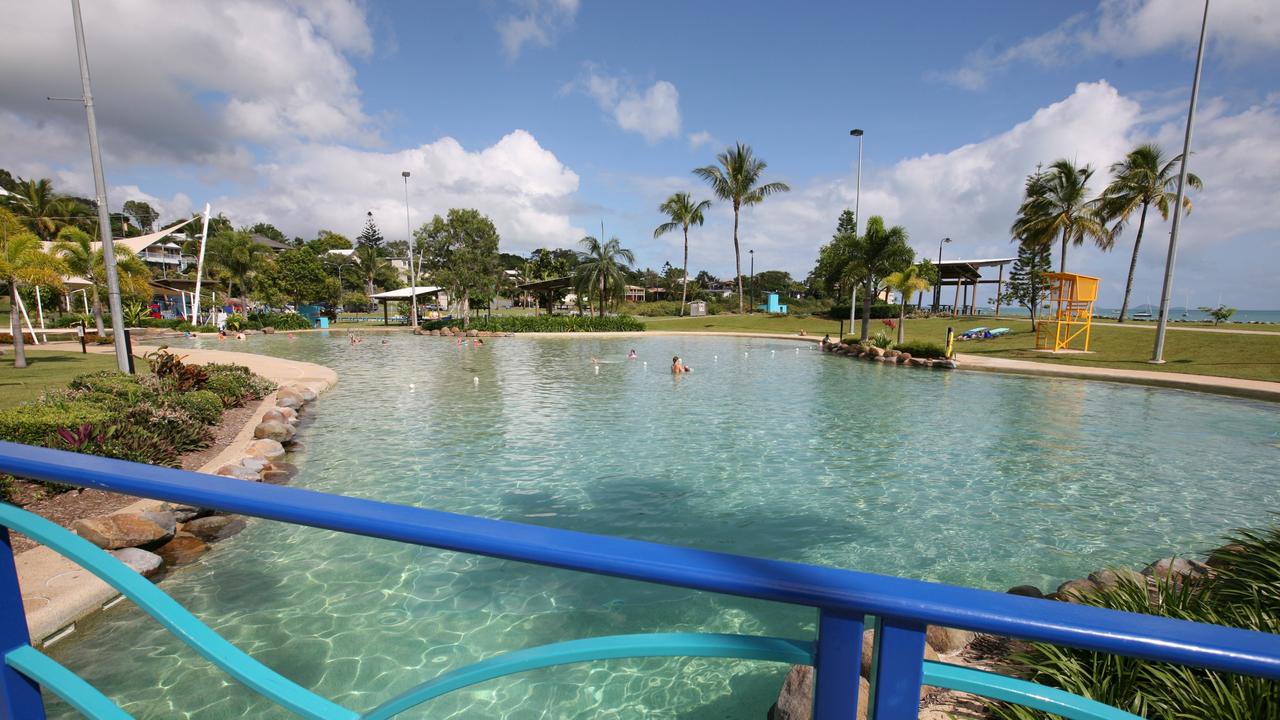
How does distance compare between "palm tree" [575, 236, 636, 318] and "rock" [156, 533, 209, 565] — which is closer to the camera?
"rock" [156, 533, 209, 565]

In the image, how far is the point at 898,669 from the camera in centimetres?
93

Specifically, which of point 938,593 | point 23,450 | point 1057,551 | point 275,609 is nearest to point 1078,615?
point 938,593

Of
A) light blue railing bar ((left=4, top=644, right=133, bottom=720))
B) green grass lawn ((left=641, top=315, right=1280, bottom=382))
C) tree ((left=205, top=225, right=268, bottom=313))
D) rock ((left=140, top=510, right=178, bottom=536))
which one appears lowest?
rock ((left=140, top=510, right=178, bottom=536))

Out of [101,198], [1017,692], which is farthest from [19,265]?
[1017,692]

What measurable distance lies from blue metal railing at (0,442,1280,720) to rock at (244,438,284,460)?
9027mm

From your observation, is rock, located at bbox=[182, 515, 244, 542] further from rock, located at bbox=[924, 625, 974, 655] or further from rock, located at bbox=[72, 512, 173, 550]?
rock, located at bbox=[924, 625, 974, 655]

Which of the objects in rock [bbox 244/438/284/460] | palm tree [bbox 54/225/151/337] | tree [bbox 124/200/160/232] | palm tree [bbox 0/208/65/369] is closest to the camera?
rock [bbox 244/438/284/460]

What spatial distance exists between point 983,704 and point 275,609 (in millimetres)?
5833

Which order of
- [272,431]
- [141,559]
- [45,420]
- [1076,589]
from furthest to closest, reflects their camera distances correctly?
[272,431] < [45,420] < [141,559] < [1076,589]

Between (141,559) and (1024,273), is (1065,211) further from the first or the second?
(141,559)

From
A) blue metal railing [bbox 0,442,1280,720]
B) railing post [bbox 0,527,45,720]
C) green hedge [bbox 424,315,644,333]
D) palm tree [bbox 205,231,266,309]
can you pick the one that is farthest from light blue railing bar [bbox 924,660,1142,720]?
palm tree [bbox 205,231,266,309]

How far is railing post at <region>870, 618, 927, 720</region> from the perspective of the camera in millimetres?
893

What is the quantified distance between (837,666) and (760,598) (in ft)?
0.54

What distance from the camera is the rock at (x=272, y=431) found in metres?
10.3
